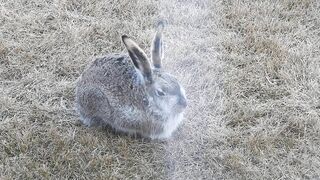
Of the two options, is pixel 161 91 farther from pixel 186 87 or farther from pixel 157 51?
pixel 186 87

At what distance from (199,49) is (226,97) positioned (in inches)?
28.1

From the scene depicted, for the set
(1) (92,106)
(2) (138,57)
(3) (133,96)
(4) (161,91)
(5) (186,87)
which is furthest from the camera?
(5) (186,87)

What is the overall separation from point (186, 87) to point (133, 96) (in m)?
0.75

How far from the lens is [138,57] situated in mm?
3461

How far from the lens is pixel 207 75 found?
443 centimetres

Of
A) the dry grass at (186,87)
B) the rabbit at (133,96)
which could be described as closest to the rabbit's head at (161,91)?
the rabbit at (133,96)

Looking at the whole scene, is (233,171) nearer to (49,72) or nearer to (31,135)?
(31,135)

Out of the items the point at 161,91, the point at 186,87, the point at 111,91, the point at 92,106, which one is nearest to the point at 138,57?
the point at 161,91

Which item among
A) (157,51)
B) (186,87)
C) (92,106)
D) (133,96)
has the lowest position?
(186,87)

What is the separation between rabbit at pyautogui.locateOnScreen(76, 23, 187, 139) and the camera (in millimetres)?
3607

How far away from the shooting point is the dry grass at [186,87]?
3645 millimetres

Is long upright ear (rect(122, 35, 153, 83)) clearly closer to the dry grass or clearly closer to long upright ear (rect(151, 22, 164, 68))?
long upright ear (rect(151, 22, 164, 68))

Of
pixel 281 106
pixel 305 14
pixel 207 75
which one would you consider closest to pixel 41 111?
pixel 207 75

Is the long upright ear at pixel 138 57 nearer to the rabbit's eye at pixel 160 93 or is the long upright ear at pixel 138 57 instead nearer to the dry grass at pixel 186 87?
the rabbit's eye at pixel 160 93
